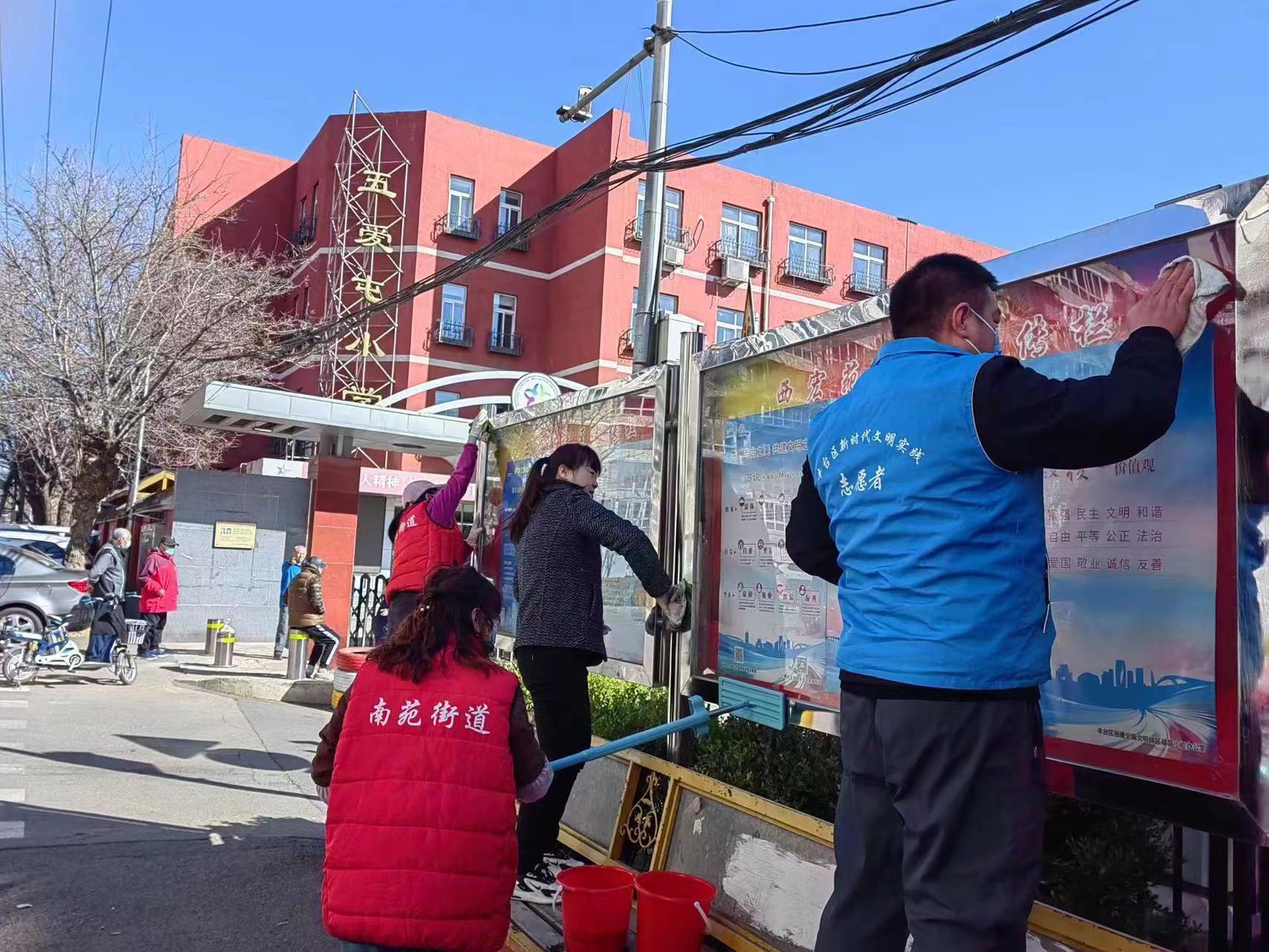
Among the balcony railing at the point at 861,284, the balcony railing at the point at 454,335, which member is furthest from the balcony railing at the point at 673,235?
the balcony railing at the point at 861,284

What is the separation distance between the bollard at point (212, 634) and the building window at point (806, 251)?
21.4 metres

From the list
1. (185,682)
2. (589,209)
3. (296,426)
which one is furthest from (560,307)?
(185,682)

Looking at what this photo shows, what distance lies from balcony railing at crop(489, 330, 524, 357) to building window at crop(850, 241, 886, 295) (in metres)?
10.9

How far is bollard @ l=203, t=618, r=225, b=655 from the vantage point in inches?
519

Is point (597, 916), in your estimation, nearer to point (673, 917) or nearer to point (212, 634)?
point (673, 917)

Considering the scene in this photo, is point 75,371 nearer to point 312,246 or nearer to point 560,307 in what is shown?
point 312,246

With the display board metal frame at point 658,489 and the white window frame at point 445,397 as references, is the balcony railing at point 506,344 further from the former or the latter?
the display board metal frame at point 658,489

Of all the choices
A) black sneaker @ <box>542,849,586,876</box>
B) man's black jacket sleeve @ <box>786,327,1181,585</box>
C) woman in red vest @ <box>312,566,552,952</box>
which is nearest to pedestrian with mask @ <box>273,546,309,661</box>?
black sneaker @ <box>542,849,586,876</box>

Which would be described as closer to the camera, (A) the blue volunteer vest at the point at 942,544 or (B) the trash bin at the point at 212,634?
(A) the blue volunteer vest at the point at 942,544

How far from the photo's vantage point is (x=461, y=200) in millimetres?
29078

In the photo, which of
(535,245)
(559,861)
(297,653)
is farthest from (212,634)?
(535,245)

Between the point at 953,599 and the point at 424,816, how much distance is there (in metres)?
1.35

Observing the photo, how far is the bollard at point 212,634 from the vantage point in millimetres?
13189

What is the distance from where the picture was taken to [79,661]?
36.5ft
